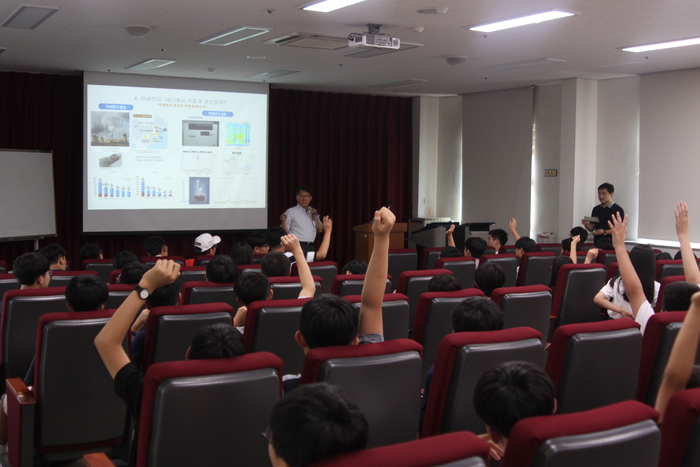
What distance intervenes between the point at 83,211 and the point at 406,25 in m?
4.98

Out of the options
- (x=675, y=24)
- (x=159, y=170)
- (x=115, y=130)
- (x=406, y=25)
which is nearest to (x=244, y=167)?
(x=159, y=170)

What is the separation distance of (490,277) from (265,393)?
2.37 metres

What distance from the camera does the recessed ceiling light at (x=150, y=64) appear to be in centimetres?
745

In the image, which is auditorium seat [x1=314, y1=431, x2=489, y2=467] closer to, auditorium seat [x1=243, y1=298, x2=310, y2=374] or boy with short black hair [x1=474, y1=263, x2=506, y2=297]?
auditorium seat [x1=243, y1=298, x2=310, y2=374]

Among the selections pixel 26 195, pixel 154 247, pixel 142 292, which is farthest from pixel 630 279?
pixel 26 195

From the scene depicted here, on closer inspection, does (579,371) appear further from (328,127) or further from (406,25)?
(328,127)

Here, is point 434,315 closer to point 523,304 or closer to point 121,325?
point 523,304

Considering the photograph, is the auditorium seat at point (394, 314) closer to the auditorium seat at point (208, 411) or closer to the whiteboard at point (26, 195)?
the auditorium seat at point (208, 411)

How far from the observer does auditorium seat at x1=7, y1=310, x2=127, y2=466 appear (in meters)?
2.45

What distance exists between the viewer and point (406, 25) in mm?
5652

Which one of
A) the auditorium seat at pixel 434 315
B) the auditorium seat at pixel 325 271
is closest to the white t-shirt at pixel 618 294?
the auditorium seat at pixel 434 315

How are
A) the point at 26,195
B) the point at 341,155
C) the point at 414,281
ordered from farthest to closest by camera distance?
A: the point at 341,155
the point at 26,195
the point at 414,281

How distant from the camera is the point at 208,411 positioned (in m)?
1.71

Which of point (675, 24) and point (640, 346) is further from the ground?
point (675, 24)
